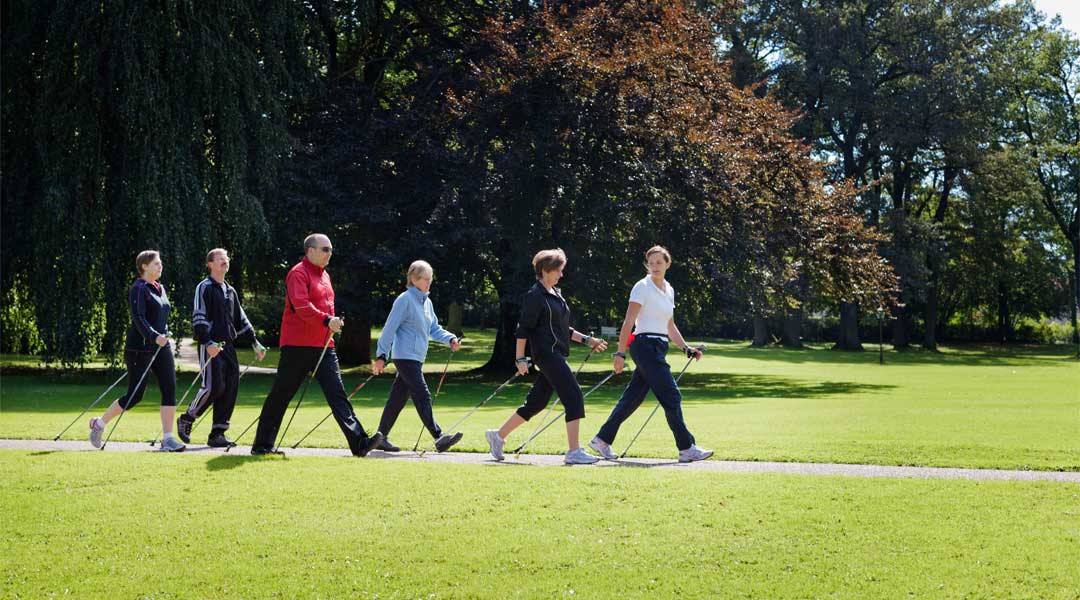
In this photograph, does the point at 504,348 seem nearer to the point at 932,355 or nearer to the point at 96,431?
the point at 96,431

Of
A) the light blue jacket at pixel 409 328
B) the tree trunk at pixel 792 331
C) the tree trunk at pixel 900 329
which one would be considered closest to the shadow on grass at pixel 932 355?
the tree trunk at pixel 900 329

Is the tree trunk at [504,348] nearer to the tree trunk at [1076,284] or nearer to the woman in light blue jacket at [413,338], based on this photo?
the woman in light blue jacket at [413,338]

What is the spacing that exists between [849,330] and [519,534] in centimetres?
5185

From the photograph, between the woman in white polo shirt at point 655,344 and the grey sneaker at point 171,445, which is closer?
the woman in white polo shirt at point 655,344

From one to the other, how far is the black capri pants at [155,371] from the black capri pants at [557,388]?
3277 mm

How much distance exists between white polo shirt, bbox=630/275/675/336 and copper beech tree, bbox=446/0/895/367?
14077 mm

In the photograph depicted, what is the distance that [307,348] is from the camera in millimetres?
9867

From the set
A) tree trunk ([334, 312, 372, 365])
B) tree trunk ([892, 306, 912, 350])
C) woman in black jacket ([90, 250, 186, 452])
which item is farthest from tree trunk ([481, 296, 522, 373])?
tree trunk ([892, 306, 912, 350])

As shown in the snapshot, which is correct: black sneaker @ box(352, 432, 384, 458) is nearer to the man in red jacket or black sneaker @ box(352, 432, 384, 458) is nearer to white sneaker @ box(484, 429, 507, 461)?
the man in red jacket

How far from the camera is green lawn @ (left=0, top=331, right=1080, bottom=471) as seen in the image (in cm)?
1134

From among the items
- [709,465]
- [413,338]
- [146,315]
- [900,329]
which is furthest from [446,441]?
[900,329]

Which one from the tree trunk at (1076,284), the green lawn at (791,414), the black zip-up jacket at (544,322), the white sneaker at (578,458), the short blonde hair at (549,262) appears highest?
the tree trunk at (1076,284)

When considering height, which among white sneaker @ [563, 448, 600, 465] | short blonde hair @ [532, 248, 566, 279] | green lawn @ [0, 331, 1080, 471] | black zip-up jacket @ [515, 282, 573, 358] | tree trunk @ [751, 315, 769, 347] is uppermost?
short blonde hair @ [532, 248, 566, 279]

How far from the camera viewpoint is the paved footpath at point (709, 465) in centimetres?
934
